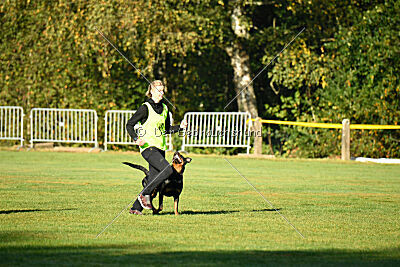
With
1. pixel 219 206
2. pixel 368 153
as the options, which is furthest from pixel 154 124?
pixel 368 153

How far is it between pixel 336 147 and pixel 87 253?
21023mm

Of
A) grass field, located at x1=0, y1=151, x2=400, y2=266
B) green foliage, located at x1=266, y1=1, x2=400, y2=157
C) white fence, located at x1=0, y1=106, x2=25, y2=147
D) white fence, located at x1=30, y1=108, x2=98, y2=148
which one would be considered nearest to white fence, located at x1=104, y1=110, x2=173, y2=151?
white fence, located at x1=30, y1=108, x2=98, y2=148

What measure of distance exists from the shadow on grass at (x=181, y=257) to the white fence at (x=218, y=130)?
19921 millimetres

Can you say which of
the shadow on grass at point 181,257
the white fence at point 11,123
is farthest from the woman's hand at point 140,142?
the white fence at point 11,123

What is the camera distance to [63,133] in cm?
2966

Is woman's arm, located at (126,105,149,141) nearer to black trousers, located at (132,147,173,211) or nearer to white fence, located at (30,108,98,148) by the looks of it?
black trousers, located at (132,147,173,211)

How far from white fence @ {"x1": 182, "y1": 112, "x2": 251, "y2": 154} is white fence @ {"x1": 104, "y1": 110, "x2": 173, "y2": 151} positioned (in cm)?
104

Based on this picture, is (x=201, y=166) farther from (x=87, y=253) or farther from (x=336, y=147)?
(x=87, y=253)

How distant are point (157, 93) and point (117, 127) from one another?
1887 cm

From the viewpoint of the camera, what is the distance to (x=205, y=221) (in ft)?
33.8

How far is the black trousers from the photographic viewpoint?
10.5m

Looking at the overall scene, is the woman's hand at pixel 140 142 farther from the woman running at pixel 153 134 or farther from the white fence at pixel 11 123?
the white fence at pixel 11 123

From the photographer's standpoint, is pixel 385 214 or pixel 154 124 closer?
pixel 154 124

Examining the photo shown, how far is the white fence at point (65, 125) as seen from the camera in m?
29.5
